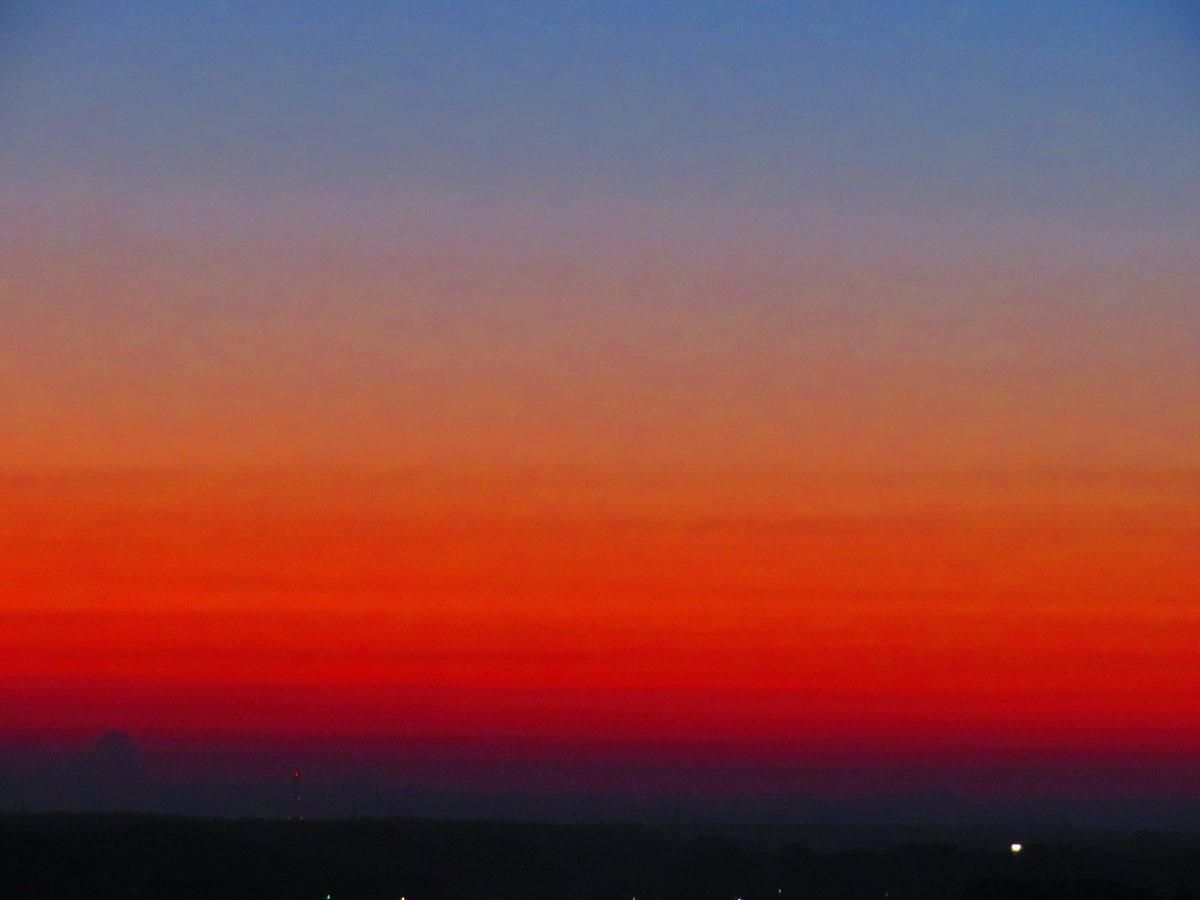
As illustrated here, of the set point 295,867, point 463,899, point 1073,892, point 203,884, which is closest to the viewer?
point 1073,892

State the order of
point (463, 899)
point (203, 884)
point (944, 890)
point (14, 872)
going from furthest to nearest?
point (463, 899) < point (944, 890) < point (203, 884) < point (14, 872)

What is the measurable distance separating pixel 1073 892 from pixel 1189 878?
3406 inches

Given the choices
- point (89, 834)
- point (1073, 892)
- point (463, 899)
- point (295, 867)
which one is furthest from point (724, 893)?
point (1073, 892)

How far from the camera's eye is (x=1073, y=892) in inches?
4331

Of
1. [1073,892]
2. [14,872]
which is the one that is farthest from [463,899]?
[1073,892]

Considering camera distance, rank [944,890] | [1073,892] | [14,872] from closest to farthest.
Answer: [1073,892]
[14,872]
[944,890]

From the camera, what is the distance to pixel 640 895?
19325 cm

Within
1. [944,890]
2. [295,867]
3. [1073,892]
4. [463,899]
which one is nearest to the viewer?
[1073,892]

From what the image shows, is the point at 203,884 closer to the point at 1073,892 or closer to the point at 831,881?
the point at 831,881

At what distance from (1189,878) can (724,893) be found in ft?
145

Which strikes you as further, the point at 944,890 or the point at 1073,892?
the point at 944,890

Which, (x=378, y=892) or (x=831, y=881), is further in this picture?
(x=831, y=881)

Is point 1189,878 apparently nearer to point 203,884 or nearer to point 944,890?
point 944,890

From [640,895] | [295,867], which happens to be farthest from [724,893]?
[295,867]
